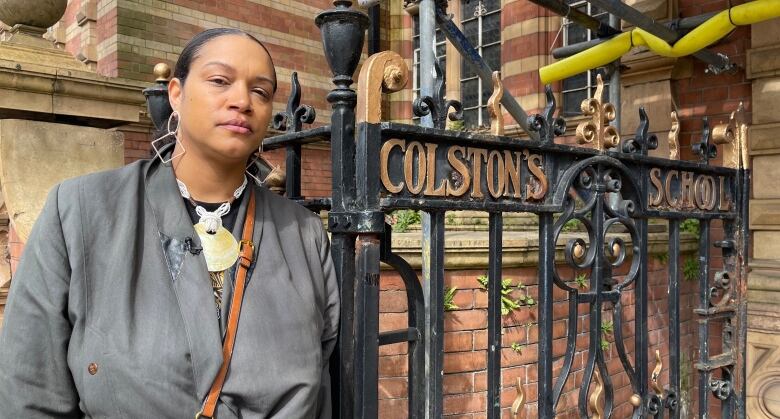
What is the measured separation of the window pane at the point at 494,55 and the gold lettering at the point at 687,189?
5701mm

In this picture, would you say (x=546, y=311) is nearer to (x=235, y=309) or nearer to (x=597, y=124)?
(x=597, y=124)

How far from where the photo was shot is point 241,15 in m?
8.71

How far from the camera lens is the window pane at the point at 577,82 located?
6.94 meters

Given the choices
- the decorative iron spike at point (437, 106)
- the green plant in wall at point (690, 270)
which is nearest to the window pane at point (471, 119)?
the green plant in wall at point (690, 270)

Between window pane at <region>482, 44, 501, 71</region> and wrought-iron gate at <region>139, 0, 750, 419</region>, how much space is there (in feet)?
18.3

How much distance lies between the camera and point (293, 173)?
1836 millimetres

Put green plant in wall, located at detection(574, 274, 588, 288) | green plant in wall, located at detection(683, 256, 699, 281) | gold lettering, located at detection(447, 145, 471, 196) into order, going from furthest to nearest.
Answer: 1. green plant in wall, located at detection(683, 256, 699, 281)
2. green plant in wall, located at detection(574, 274, 588, 288)
3. gold lettering, located at detection(447, 145, 471, 196)

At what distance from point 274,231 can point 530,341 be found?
256cm

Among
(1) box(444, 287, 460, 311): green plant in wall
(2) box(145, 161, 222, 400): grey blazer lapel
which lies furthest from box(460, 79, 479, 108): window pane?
(2) box(145, 161, 222, 400): grey blazer lapel

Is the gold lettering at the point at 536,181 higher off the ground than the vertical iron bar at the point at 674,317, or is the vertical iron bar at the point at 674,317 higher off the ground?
the gold lettering at the point at 536,181

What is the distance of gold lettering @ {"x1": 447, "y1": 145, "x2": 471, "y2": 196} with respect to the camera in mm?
1768

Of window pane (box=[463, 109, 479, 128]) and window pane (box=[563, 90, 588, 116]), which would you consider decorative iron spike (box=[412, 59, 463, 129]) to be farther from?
window pane (box=[463, 109, 479, 128])

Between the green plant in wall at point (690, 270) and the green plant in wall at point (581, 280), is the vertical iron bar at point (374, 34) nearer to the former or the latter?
the green plant in wall at point (581, 280)

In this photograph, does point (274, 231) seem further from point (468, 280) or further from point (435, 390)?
point (468, 280)
